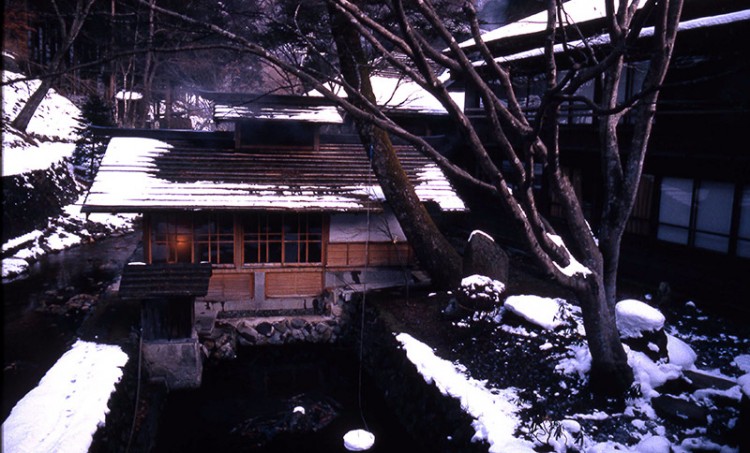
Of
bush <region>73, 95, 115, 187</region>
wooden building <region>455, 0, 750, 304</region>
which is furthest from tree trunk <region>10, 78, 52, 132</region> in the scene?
wooden building <region>455, 0, 750, 304</region>

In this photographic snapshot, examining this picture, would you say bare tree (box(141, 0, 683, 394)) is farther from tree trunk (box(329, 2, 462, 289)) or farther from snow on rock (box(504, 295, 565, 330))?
tree trunk (box(329, 2, 462, 289))

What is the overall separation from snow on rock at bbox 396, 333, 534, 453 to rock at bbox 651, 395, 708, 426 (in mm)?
2069

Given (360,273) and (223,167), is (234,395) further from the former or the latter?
(223,167)

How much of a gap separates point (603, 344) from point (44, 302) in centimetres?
1495

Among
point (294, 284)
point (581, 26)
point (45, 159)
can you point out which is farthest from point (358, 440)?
point (45, 159)

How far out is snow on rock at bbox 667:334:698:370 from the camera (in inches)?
333

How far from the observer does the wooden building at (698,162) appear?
1188 cm

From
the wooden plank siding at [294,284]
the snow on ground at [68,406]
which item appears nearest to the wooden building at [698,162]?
the wooden plank siding at [294,284]

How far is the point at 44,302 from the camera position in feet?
47.7

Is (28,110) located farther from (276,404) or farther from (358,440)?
(358,440)

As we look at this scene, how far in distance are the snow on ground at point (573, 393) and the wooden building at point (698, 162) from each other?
13.8 ft

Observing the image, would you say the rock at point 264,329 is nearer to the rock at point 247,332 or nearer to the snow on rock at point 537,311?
the rock at point 247,332

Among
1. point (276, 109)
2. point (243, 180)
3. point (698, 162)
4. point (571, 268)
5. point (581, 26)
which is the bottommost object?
point (571, 268)

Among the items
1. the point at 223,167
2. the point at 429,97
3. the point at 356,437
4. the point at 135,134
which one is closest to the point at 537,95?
the point at 429,97
